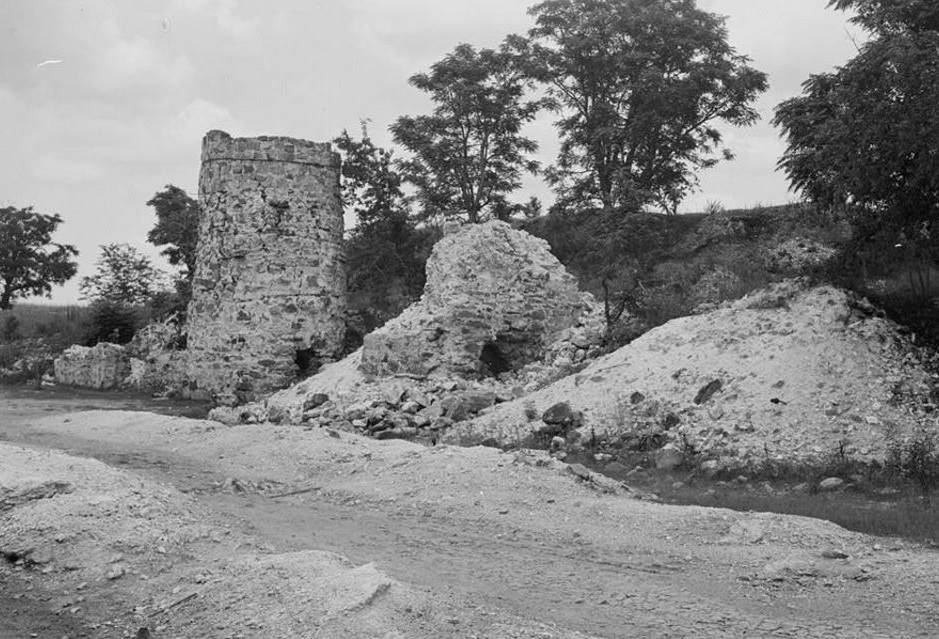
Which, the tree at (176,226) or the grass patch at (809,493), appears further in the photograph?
the tree at (176,226)

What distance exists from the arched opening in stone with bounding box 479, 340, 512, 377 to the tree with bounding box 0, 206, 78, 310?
1523 inches

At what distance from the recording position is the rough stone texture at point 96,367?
78.0 ft

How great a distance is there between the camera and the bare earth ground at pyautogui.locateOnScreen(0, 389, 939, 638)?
18.6 feet

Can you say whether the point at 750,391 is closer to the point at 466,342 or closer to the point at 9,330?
the point at 466,342

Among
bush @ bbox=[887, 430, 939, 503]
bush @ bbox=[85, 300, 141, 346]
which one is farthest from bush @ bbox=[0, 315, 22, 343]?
bush @ bbox=[887, 430, 939, 503]

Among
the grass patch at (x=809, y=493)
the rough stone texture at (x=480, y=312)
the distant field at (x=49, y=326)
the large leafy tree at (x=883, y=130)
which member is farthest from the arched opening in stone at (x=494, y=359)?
the distant field at (x=49, y=326)

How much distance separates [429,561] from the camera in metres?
7.00

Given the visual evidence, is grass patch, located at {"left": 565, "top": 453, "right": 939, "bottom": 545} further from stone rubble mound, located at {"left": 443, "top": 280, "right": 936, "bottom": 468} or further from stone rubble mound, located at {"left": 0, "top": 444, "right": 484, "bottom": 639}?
stone rubble mound, located at {"left": 0, "top": 444, "right": 484, "bottom": 639}

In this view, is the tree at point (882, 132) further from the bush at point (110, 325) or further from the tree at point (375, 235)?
the bush at point (110, 325)

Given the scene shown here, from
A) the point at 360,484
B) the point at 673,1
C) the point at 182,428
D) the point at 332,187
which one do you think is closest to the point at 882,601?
the point at 360,484

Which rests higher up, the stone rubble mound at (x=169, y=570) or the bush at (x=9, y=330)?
the bush at (x=9, y=330)

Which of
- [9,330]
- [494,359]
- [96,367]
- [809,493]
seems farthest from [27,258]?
[809,493]

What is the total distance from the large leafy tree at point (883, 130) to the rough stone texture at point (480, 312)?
529cm

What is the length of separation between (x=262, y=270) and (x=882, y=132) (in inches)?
493
